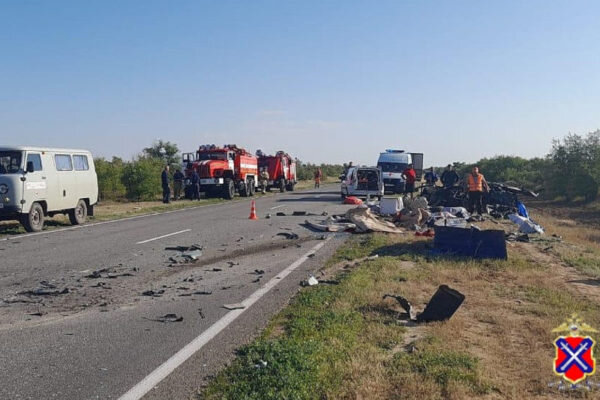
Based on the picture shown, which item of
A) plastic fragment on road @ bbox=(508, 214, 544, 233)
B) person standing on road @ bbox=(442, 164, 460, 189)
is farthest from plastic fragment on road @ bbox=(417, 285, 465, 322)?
person standing on road @ bbox=(442, 164, 460, 189)

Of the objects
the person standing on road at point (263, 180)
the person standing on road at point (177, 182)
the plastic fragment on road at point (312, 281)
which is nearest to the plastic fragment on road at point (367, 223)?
the plastic fragment on road at point (312, 281)

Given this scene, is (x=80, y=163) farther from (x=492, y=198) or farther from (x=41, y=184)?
(x=492, y=198)

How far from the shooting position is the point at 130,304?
7.52 metres

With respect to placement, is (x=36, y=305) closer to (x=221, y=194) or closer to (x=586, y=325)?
(x=586, y=325)

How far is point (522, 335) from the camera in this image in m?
6.02

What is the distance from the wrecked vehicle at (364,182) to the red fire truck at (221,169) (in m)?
8.16

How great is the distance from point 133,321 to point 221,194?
26791 millimetres

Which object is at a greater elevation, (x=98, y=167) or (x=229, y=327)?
(x=98, y=167)

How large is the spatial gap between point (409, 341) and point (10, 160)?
44.2 ft

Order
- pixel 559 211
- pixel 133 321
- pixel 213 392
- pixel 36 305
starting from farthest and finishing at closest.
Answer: pixel 559 211 < pixel 36 305 < pixel 133 321 < pixel 213 392

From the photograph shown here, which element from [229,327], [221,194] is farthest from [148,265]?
[221,194]

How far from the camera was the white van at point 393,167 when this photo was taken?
3188cm

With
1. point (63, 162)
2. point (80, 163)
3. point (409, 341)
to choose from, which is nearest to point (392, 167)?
point (80, 163)

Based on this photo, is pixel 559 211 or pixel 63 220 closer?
pixel 63 220
